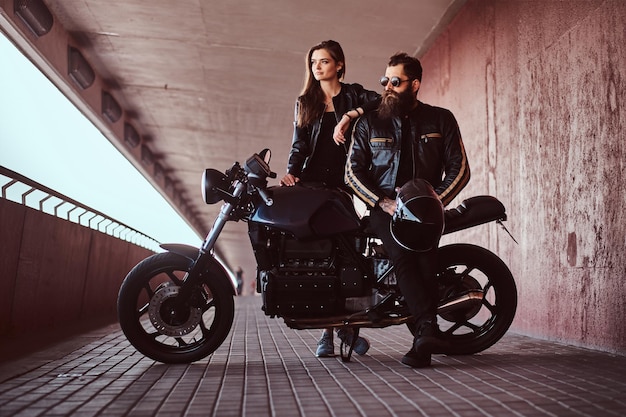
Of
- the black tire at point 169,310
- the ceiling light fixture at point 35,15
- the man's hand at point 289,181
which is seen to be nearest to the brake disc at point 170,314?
the black tire at point 169,310

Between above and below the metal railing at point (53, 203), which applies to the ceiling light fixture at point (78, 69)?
above

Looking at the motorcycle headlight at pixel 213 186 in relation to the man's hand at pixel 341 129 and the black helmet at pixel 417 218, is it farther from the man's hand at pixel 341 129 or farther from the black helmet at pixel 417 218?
the black helmet at pixel 417 218

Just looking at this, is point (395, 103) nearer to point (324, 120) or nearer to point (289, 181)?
point (324, 120)

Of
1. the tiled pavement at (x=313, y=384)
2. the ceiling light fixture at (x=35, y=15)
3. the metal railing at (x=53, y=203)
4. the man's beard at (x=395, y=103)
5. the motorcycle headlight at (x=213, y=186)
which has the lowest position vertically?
the tiled pavement at (x=313, y=384)

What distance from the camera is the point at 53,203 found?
652 centimetres

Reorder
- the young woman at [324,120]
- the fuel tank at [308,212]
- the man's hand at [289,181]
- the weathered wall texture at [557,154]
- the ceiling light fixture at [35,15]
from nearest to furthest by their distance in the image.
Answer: the fuel tank at [308,212], the man's hand at [289,181], the young woman at [324,120], the weathered wall texture at [557,154], the ceiling light fixture at [35,15]

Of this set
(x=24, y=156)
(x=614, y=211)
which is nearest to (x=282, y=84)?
(x=24, y=156)

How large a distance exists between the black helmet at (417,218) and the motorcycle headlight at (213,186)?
0.97 meters

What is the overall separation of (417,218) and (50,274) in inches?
154

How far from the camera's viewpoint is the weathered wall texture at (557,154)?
4598 mm

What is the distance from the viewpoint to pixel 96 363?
14.0 ft

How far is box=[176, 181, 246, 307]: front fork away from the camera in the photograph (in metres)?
4.04

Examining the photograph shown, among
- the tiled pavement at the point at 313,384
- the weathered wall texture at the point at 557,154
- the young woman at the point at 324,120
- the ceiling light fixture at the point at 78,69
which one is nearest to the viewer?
the tiled pavement at the point at 313,384

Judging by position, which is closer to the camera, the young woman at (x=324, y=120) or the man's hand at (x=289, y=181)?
the man's hand at (x=289, y=181)
